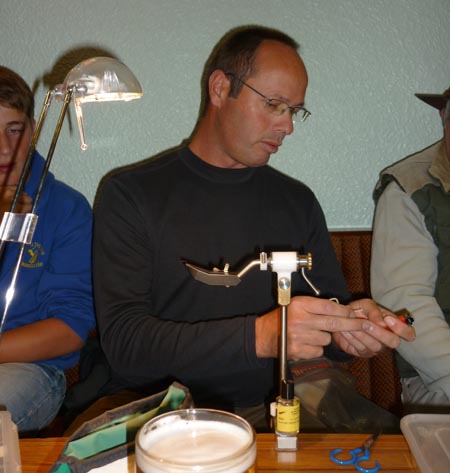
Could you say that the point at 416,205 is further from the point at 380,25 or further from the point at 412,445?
the point at 412,445

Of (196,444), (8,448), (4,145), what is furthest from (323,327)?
(4,145)

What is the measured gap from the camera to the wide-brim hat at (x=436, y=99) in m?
2.16

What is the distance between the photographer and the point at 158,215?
171 cm

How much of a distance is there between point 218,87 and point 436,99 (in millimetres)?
841

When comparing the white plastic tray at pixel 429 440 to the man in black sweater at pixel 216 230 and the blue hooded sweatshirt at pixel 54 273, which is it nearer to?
the man in black sweater at pixel 216 230

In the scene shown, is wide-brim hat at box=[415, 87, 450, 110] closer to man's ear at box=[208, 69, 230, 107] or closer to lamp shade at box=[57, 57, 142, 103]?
man's ear at box=[208, 69, 230, 107]

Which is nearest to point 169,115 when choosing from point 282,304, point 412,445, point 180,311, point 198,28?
point 198,28

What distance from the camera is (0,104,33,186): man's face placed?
1855 millimetres

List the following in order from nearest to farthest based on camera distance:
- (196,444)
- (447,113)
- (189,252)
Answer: (196,444)
(189,252)
(447,113)

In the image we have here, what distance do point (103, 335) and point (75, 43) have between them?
4.05ft

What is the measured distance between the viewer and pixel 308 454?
96 cm

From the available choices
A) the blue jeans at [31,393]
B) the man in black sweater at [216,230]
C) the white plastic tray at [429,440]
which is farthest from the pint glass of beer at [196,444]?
the blue jeans at [31,393]

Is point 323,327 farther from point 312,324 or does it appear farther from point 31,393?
point 31,393

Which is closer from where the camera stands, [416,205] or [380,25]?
[416,205]
